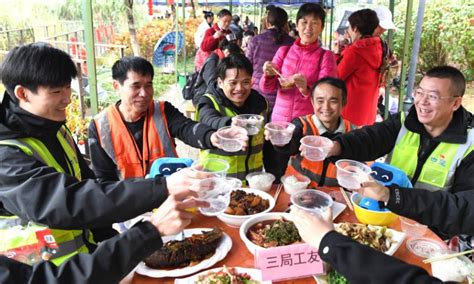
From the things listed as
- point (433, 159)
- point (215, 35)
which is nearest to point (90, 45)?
point (215, 35)

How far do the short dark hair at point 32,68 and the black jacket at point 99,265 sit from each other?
941 millimetres

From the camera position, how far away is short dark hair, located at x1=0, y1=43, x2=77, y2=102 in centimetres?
191

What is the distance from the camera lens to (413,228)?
2.33 m

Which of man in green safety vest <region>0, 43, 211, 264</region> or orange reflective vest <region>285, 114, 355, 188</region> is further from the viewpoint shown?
orange reflective vest <region>285, 114, 355, 188</region>

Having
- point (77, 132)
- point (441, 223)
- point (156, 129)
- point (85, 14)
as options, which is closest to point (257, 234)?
point (441, 223)

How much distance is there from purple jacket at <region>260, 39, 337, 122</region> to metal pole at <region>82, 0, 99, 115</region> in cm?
201

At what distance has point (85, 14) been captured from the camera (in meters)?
3.77

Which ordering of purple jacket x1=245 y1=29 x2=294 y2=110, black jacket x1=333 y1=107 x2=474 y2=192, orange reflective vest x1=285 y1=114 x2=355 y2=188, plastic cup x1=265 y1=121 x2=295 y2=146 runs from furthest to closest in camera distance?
1. purple jacket x1=245 y1=29 x2=294 y2=110
2. orange reflective vest x1=285 y1=114 x2=355 y2=188
3. plastic cup x1=265 y1=121 x2=295 y2=146
4. black jacket x1=333 y1=107 x2=474 y2=192

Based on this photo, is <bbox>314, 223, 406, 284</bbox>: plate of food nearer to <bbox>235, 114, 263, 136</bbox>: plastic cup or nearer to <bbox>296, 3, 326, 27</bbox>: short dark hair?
<bbox>235, 114, 263, 136</bbox>: plastic cup

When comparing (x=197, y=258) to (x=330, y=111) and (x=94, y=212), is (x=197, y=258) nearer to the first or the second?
(x=94, y=212)

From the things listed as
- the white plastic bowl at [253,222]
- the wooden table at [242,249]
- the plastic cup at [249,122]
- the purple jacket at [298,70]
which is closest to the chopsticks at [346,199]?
the wooden table at [242,249]

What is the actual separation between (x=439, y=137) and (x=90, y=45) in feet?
11.5

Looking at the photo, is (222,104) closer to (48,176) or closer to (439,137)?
(439,137)

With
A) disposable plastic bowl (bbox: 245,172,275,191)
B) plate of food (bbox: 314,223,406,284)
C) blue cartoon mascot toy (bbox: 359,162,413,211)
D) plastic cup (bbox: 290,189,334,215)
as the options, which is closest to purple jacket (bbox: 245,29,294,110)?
disposable plastic bowl (bbox: 245,172,275,191)
